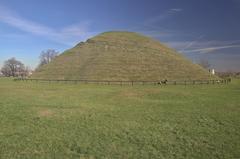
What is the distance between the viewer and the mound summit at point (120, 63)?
226ft

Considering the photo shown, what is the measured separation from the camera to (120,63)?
75.6 metres

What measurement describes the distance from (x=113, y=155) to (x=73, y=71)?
61.9m

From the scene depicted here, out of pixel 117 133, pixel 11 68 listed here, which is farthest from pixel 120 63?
pixel 11 68

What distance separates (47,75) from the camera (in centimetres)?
7394

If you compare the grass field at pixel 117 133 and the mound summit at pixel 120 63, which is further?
the mound summit at pixel 120 63

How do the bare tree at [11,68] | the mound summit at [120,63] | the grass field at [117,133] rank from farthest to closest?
the bare tree at [11,68] < the mound summit at [120,63] < the grass field at [117,133]

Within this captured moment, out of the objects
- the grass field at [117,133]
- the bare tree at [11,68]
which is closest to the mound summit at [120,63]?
the grass field at [117,133]

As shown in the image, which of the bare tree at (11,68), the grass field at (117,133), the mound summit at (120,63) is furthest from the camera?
the bare tree at (11,68)

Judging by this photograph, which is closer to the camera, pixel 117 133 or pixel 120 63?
pixel 117 133

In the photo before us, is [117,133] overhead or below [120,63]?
below

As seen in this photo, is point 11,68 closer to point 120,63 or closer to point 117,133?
point 120,63

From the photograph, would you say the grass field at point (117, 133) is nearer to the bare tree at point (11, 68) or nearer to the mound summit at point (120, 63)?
the mound summit at point (120, 63)

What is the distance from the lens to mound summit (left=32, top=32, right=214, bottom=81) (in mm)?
68750

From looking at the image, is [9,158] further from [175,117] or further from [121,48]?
[121,48]
